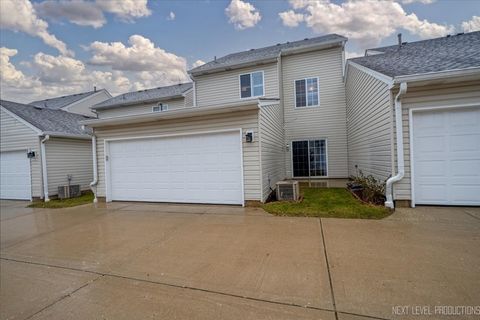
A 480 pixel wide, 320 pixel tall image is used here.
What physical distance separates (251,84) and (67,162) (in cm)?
916

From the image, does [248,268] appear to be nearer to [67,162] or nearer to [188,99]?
[67,162]

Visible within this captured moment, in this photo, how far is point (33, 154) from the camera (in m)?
9.15

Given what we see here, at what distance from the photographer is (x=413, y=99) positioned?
209 inches

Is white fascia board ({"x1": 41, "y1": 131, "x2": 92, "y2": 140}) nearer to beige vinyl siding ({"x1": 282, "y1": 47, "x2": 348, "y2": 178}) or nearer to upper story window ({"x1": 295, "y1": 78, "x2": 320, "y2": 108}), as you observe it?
beige vinyl siding ({"x1": 282, "y1": 47, "x2": 348, "y2": 178})

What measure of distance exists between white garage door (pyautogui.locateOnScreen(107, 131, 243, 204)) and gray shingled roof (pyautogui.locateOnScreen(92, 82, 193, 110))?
6.91 meters

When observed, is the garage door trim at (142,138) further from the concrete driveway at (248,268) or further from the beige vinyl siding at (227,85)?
the beige vinyl siding at (227,85)

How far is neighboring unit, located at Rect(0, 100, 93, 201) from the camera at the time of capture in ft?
30.1

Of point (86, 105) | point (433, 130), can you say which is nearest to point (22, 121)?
point (86, 105)

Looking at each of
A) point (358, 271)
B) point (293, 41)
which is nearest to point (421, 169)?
point (358, 271)

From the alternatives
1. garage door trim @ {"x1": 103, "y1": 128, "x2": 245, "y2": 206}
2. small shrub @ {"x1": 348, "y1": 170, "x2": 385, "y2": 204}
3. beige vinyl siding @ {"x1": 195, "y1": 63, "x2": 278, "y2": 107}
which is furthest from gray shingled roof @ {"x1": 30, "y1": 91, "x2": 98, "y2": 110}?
small shrub @ {"x1": 348, "y1": 170, "x2": 385, "y2": 204}

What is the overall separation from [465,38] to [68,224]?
13.2m

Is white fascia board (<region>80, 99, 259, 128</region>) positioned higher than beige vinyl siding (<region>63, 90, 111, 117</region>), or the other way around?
beige vinyl siding (<region>63, 90, 111, 117</region>)

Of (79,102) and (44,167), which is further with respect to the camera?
(79,102)

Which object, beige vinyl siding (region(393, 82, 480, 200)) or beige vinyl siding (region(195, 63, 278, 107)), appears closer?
beige vinyl siding (region(393, 82, 480, 200))
